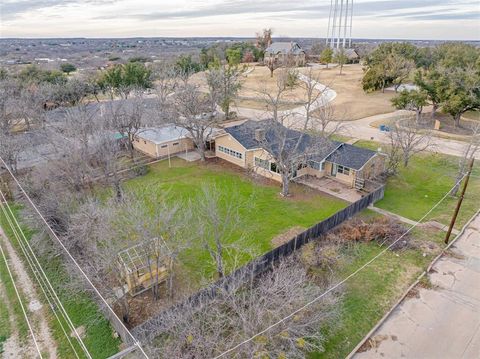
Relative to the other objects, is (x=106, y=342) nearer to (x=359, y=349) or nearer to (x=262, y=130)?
(x=359, y=349)

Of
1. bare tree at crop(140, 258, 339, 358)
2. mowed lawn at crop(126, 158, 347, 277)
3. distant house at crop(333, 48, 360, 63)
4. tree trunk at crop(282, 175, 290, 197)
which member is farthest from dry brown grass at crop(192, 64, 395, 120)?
bare tree at crop(140, 258, 339, 358)

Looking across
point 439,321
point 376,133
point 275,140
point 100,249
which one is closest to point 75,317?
point 100,249

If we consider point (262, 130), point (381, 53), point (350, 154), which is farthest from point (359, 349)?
point (381, 53)

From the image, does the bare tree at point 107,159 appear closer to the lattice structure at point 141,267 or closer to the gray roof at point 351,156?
the lattice structure at point 141,267

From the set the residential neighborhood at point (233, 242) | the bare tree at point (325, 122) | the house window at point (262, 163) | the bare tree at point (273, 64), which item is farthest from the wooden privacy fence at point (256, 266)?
the bare tree at point (273, 64)

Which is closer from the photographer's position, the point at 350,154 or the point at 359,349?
the point at 359,349

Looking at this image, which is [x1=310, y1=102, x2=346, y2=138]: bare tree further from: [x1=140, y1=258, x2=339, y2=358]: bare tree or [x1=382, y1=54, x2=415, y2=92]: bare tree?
[x1=140, y1=258, x2=339, y2=358]: bare tree
